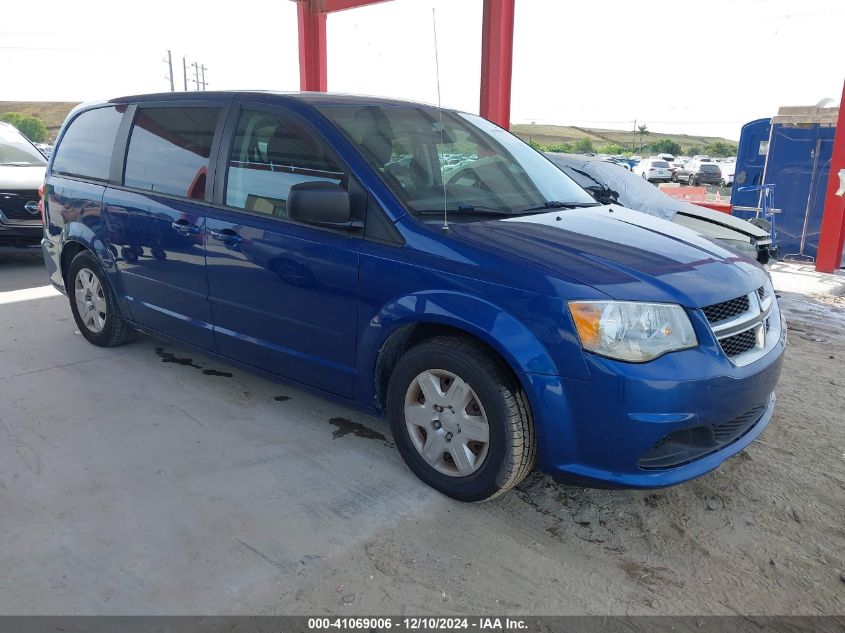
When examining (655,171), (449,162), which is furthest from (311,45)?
(655,171)

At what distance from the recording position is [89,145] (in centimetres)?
459

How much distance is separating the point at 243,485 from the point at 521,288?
1.54m

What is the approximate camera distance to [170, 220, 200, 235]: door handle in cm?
360

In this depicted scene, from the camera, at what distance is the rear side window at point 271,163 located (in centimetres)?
313

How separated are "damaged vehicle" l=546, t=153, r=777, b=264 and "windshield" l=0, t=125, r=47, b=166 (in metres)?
6.57

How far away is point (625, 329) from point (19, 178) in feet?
25.5

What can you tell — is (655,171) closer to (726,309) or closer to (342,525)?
(726,309)

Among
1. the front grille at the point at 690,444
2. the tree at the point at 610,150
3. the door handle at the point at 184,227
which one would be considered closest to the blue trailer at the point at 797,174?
the front grille at the point at 690,444

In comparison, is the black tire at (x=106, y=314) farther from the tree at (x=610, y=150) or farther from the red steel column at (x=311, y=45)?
the tree at (x=610, y=150)

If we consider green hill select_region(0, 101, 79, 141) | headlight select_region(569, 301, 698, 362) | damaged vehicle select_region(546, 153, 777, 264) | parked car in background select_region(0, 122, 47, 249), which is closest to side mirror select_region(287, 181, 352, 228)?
headlight select_region(569, 301, 698, 362)

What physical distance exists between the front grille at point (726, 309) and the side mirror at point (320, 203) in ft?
5.01
